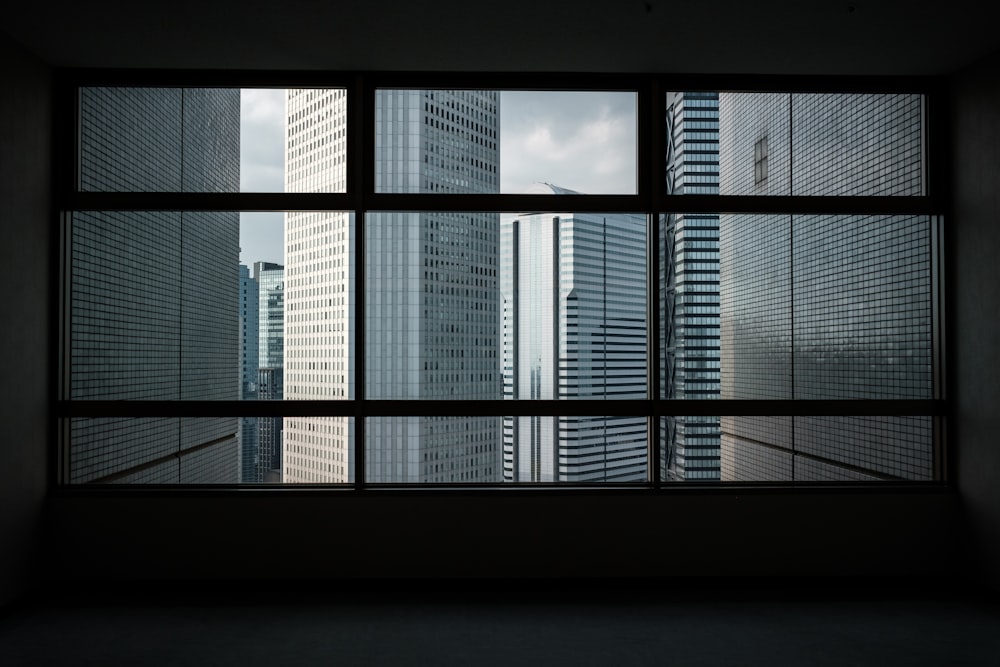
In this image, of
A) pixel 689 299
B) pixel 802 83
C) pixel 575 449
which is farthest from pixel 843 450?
pixel 802 83

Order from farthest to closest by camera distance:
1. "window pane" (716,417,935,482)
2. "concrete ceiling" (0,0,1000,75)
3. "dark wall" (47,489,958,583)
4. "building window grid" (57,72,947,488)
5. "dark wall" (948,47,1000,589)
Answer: "window pane" (716,417,935,482), "building window grid" (57,72,947,488), "dark wall" (47,489,958,583), "dark wall" (948,47,1000,589), "concrete ceiling" (0,0,1000,75)

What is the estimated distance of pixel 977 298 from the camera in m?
3.87

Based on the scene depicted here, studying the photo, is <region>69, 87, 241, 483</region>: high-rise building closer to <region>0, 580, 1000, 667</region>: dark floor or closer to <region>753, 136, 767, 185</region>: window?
<region>0, 580, 1000, 667</region>: dark floor

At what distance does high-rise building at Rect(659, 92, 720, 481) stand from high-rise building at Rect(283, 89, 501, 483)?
103 cm

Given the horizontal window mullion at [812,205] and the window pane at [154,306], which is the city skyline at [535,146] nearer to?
the window pane at [154,306]

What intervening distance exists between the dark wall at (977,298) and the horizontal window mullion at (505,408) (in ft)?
0.84

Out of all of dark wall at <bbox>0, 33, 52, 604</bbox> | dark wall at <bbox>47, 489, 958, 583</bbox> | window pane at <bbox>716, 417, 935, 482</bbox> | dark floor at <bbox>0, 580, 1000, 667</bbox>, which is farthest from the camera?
window pane at <bbox>716, 417, 935, 482</bbox>

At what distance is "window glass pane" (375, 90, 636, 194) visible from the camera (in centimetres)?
407

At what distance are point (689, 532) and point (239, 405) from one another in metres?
2.73

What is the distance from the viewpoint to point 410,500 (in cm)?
394

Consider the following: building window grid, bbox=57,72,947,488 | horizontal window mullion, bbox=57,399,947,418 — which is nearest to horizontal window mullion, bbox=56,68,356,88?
building window grid, bbox=57,72,947,488

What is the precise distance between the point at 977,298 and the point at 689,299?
1.58m

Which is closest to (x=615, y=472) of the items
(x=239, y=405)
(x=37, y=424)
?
(x=239, y=405)

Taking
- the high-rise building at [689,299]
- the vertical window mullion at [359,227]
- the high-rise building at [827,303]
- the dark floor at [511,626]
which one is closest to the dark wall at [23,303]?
the dark floor at [511,626]
